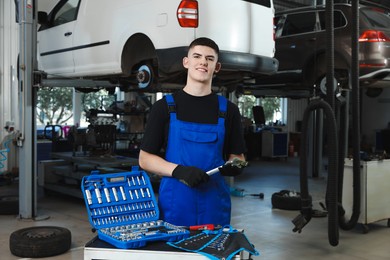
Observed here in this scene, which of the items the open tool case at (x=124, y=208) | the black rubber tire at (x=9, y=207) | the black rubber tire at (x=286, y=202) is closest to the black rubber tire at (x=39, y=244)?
the black rubber tire at (x=9, y=207)

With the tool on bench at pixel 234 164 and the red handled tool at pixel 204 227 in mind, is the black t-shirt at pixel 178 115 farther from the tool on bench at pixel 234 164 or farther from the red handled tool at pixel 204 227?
the red handled tool at pixel 204 227

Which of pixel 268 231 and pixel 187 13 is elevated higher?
pixel 187 13

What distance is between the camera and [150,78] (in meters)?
5.04

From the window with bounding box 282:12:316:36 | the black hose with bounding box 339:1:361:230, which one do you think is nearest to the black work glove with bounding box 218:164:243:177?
the black hose with bounding box 339:1:361:230

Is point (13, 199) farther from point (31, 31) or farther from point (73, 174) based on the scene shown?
point (31, 31)

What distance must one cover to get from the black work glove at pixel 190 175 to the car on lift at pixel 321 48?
12.8ft

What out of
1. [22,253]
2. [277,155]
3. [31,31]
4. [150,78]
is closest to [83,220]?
[22,253]

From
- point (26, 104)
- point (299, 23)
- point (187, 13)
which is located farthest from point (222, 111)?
point (299, 23)

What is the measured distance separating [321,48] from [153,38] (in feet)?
9.99

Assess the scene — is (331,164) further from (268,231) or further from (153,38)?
(153,38)

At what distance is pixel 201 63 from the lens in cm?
205

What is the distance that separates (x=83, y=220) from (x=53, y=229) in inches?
43.4

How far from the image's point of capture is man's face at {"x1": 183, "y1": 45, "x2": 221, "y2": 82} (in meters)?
2.05

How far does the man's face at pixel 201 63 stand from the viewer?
205cm
